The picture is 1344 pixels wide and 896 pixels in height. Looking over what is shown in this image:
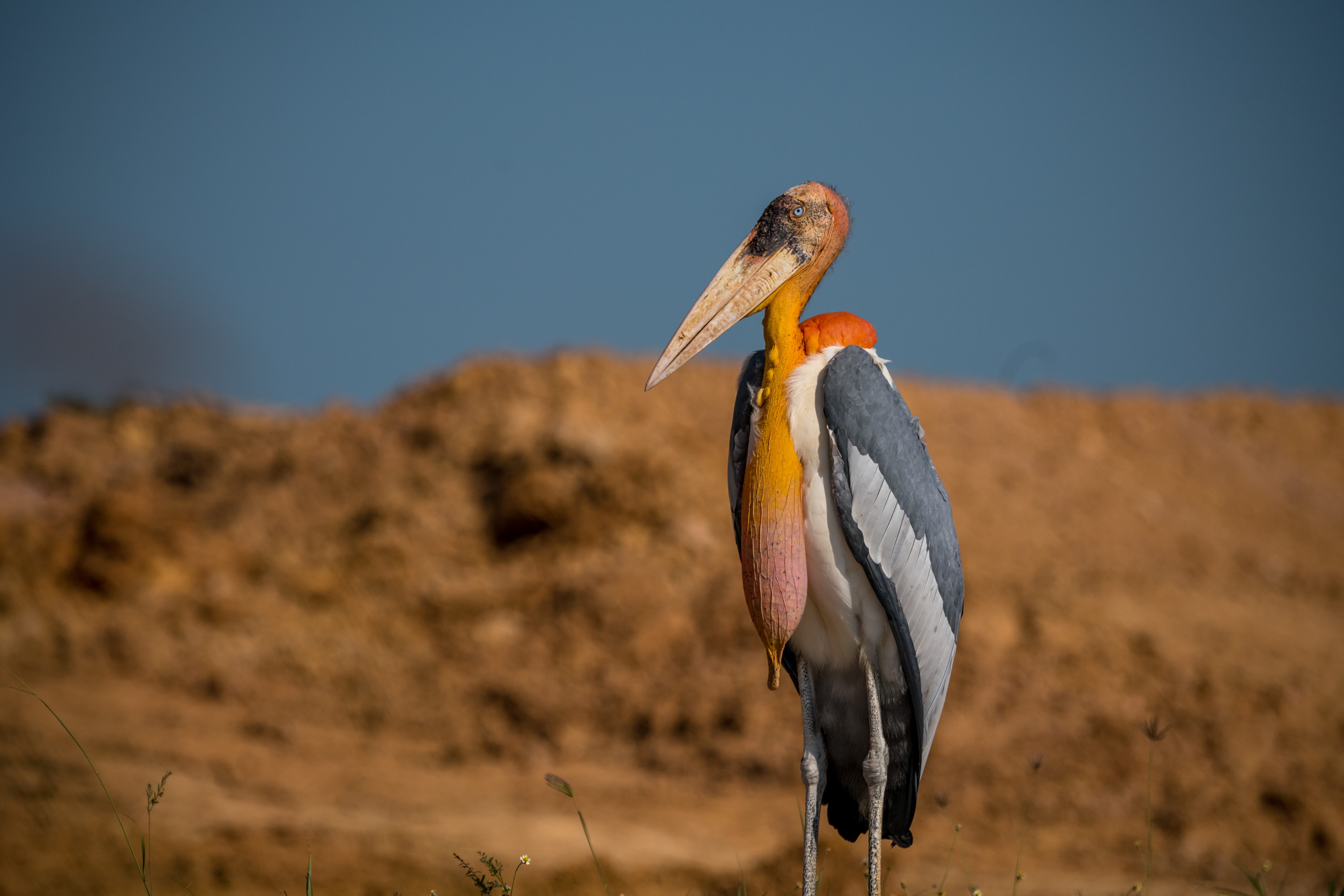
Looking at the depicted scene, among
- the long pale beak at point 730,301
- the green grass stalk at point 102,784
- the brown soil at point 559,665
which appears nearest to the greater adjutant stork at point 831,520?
the long pale beak at point 730,301

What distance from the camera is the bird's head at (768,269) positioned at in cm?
360

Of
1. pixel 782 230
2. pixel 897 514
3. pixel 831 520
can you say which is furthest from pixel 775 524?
pixel 782 230

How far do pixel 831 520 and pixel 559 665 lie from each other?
9.12 metres

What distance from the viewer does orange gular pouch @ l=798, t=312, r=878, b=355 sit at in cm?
358

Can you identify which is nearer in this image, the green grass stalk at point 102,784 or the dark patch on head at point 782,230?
the green grass stalk at point 102,784

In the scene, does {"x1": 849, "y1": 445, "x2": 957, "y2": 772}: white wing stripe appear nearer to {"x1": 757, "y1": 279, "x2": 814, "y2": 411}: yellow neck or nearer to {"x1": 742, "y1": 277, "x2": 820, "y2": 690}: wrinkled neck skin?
{"x1": 742, "y1": 277, "x2": 820, "y2": 690}: wrinkled neck skin

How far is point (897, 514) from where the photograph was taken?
11.5 ft

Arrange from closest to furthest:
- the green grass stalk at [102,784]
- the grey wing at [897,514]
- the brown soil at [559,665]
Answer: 1. the green grass stalk at [102,784]
2. the grey wing at [897,514]
3. the brown soil at [559,665]

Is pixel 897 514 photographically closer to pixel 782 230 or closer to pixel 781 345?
pixel 781 345

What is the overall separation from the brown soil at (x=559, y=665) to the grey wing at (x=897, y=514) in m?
4.40

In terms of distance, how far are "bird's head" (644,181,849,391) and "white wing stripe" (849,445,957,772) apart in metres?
0.59

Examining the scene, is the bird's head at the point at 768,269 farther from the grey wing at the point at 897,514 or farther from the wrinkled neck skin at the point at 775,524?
the grey wing at the point at 897,514

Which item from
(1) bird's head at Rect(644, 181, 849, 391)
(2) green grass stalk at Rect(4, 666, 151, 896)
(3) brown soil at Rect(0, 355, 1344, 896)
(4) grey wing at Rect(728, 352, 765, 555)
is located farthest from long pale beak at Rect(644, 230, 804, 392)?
(3) brown soil at Rect(0, 355, 1344, 896)

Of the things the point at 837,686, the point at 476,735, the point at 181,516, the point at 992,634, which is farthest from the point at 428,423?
the point at 837,686
